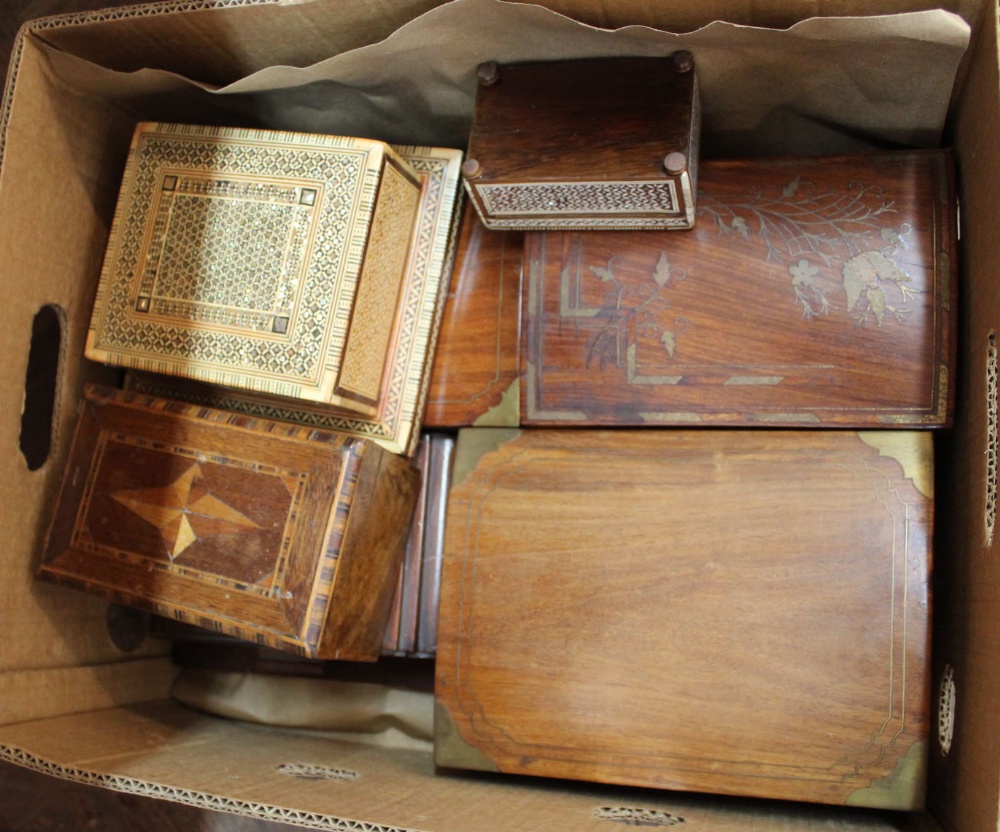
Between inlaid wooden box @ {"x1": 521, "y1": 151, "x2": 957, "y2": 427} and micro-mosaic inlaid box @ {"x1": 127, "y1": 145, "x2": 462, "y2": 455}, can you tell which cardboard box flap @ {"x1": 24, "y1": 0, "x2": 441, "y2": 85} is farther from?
inlaid wooden box @ {"x1": 521, "y1": 151, "x2": 957, "y2": 427}

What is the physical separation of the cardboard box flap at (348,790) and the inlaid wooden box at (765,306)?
455 millimetres

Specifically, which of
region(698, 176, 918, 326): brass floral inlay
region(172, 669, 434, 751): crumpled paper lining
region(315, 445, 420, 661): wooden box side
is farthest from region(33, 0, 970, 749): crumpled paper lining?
region(315, 445, 420, 661): wooden box side

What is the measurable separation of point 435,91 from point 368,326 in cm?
32

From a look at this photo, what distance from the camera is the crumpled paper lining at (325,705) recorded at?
4.62 feet

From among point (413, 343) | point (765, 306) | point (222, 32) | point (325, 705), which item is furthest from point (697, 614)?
point (222, 32)

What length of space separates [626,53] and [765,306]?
1.10ft

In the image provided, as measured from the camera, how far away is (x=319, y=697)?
4.72ft

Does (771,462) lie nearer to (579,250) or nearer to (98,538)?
(579,250)

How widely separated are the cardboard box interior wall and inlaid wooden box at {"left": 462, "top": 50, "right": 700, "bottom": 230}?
0.15 feet

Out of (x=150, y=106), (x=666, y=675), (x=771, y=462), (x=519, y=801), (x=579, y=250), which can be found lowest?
(x=519, y=801)

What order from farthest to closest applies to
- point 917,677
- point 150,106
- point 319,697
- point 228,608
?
point 319,697, point 150,106, point 228,608, point 917,677

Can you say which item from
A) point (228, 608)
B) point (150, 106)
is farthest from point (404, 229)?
point (228, 608)

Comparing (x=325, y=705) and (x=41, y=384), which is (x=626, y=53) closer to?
(x=41, y=384)

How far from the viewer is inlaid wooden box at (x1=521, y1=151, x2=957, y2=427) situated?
1082 mm
